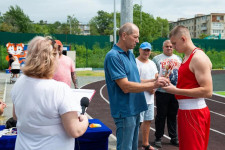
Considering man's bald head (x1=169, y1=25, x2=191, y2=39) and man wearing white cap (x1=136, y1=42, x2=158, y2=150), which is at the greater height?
man's bald head (x1=169, y1=25, x2=191, y2=39)

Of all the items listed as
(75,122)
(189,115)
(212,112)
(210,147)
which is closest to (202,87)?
(189,115)

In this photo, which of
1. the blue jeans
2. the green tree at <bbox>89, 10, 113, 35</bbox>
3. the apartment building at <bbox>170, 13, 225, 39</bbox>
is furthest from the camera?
Result: the apartment building at <bbox>170, 13, 225, 39</bbox>

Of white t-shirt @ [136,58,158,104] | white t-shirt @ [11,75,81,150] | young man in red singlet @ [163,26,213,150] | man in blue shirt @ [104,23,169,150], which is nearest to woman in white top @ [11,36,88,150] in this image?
white t-shirt @ [11,75,81,150]

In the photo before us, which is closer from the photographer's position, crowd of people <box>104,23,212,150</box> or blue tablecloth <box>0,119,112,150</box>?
crowd of people <box>104,23,212,150</box>

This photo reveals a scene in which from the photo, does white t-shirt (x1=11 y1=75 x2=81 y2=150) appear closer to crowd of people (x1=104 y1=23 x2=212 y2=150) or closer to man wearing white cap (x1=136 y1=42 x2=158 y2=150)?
crowd of people (x1=104 y1=23 x2=212 y2=150)

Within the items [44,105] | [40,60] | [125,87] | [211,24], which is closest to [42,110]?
[44,105]

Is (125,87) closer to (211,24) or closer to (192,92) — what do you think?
(192,92)

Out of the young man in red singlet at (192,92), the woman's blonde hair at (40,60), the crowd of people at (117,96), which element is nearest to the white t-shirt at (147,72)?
the crowd of people at (117,96)

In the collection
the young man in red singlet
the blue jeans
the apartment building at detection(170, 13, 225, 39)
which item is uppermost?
the apartment building at detection(170, 13, 225, 39)

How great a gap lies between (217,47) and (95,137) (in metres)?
40.2

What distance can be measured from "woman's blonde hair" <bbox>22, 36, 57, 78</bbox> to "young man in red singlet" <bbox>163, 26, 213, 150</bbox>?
4.94 ft

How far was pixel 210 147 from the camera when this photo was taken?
231 inches

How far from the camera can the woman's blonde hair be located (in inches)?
82.2

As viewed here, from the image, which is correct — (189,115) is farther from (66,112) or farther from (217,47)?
(217,47)
